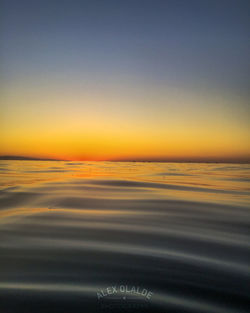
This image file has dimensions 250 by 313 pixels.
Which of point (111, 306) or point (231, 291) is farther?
point (231, 291)

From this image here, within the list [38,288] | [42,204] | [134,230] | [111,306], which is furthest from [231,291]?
[42,204]

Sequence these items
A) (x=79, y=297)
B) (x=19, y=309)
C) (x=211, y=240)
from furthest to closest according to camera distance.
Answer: (x=211, y=240)
(x=79, y=297)
(x=19, y=309)

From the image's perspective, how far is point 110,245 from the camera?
3.09 metres

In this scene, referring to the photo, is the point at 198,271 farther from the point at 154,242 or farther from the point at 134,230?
the point at 134,230

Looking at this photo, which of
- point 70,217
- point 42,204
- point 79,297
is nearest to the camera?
point 79,297

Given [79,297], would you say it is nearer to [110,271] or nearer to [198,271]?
[110,271]

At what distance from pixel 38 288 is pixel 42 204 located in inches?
162

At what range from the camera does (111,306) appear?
175cm

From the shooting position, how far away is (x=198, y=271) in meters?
2.37

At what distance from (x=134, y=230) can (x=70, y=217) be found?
4.29 feet

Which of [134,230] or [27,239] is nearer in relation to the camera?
[27,239]

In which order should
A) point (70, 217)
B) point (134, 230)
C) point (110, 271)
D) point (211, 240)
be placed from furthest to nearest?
point (70, 217) < point (134, 230) < point (211, 240) < point (110, 271)

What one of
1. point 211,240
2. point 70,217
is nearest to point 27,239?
point 70,217

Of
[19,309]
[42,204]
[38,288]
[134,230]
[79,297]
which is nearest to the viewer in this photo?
[19,309]
